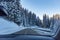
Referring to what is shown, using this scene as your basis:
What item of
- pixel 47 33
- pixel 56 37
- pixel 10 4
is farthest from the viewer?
pixel 10 4

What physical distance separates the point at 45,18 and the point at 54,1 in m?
0.14

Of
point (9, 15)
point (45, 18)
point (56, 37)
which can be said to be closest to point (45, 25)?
point (45, 18)

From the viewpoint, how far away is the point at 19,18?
5.27 ft

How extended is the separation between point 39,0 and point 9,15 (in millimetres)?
264

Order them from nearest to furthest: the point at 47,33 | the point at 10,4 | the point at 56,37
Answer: the point at 56,37 < the point at 47,33 < the point at 10,4

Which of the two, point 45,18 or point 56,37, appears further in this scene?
point 45,18

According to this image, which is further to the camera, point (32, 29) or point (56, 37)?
point (32, 29)

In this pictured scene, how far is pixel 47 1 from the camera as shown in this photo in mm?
1577

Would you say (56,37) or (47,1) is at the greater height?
(47,1)

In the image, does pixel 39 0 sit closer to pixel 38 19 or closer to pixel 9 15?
pixel 38 19

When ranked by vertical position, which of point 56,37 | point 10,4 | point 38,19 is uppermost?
point 10,4

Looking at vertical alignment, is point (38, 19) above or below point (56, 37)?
above

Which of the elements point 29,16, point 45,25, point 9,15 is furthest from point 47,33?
point 9,15

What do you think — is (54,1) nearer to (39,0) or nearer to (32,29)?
(39,0)
